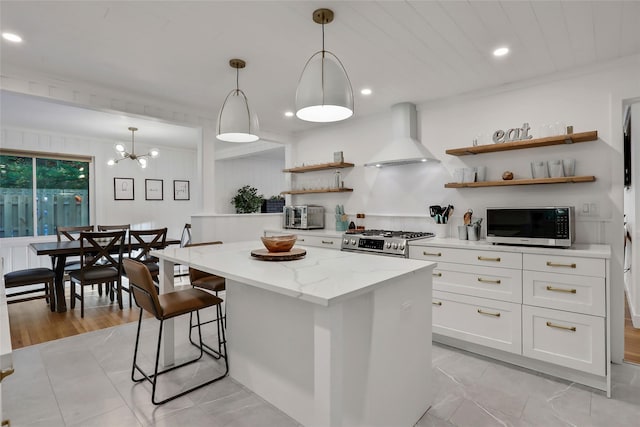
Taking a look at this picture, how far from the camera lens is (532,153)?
3152 mm

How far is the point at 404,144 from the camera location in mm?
3727

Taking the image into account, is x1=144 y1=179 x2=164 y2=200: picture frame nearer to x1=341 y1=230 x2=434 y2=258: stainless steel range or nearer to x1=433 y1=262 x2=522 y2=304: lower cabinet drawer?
x1=341 y1=230 x2=434 y2=258: stainless steel range

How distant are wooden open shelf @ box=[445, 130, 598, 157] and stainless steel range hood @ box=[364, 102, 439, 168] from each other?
0.37 metres

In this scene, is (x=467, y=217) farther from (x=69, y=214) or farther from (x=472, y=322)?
(x=69, y=214)

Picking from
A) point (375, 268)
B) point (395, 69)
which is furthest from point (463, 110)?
point (375, 268)

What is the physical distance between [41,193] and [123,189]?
1.21m

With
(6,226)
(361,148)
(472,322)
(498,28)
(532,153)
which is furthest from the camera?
(6,226)

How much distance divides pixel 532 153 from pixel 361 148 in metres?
1.96

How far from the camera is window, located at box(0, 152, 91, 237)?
211 inches

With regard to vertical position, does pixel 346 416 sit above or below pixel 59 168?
below

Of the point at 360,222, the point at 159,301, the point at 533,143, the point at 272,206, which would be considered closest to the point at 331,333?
the point at 159,301

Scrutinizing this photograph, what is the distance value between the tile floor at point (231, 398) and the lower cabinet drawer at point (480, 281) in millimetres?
549

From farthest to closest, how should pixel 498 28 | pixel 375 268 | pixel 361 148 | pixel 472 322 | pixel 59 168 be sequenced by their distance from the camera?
1. pixel 59 168
2. pixel 361 148
3. pixel 472 322
4. pixel 498 28
5. pixel 375 268

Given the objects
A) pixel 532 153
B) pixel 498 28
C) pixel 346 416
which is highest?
pixel 498 28
